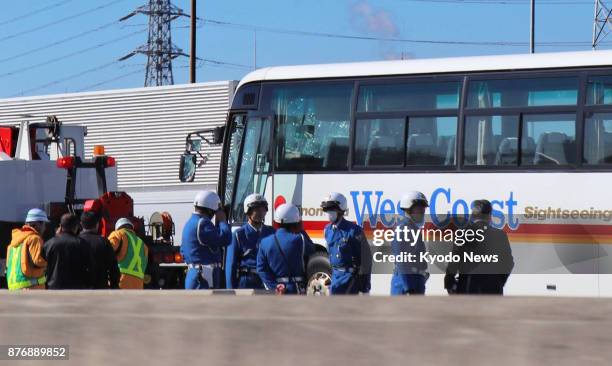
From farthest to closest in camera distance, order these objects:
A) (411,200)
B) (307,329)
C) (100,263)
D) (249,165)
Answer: (249,165) → (411,200) → (100,263) → (307,329)

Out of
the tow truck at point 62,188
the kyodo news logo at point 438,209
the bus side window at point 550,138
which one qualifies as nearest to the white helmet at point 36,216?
the kyodo news logo at point 438,209

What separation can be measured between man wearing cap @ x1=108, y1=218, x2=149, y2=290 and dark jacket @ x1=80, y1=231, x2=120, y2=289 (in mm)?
985

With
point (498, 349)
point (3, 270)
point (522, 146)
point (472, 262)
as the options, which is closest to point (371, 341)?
point (498, 349)

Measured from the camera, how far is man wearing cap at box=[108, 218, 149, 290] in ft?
39.5

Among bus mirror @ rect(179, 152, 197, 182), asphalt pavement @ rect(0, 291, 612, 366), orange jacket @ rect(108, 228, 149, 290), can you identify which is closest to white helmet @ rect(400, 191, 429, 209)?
orange jacket @ rect(108, 228, 149, 290)

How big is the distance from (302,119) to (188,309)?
36.6 feet

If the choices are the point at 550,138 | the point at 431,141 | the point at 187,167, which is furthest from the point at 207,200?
the point at 187,167

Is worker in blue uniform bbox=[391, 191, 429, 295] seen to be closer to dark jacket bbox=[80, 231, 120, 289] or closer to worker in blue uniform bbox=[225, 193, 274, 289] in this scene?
worker in blue uniform bbox=[225, 193, 274, 289]

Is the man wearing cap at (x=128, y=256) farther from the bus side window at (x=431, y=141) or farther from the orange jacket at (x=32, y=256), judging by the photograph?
the bus side window at (x=431, y=141)

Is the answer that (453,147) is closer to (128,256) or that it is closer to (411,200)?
(411,200)

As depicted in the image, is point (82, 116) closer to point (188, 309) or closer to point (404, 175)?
point (404, 175)

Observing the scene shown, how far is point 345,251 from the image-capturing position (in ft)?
38.2

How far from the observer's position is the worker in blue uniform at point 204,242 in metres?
11.8

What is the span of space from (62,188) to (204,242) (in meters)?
8.39
